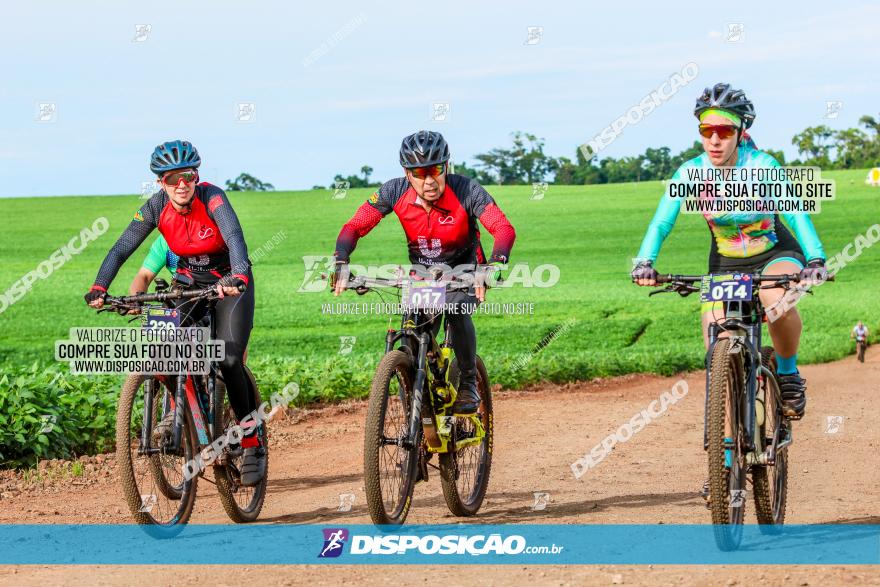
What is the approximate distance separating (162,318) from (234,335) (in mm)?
658

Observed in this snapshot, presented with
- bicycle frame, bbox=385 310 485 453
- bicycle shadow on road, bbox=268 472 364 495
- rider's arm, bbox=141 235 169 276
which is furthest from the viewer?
bicycle shadow on road, bbox=268 472 364 495

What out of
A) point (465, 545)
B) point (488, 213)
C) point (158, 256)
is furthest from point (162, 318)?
point (465, 545)

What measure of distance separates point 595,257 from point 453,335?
37.1 metres

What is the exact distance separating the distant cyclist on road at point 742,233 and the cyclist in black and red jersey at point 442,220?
1.14 m

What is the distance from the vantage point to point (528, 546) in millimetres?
7180

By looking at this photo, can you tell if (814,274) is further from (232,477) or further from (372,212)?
(232,477)

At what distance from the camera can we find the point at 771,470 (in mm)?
7816

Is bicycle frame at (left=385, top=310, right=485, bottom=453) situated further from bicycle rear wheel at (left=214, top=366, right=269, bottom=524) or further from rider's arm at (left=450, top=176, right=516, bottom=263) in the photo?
bicycle rear wheel at (left=214, top=366, right=269, bottom=524)

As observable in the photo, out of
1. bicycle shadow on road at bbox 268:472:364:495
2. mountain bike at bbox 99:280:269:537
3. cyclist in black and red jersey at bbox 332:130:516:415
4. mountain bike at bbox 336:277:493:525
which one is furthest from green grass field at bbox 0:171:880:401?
mountain bike at bbox 336:277:493:525

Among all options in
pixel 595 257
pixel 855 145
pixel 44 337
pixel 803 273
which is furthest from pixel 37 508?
pixel 855 145

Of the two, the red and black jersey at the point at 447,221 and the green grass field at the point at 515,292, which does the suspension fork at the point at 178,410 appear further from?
the green grass field at the point at 515,292

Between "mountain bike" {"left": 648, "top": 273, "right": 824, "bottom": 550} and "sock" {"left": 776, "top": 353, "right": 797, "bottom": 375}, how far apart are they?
0.37 meters

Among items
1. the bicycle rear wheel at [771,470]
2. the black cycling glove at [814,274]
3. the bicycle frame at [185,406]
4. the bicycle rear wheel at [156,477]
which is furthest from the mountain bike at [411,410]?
the black cycling glove at [814,274]

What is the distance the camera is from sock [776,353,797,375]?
7.88 m
